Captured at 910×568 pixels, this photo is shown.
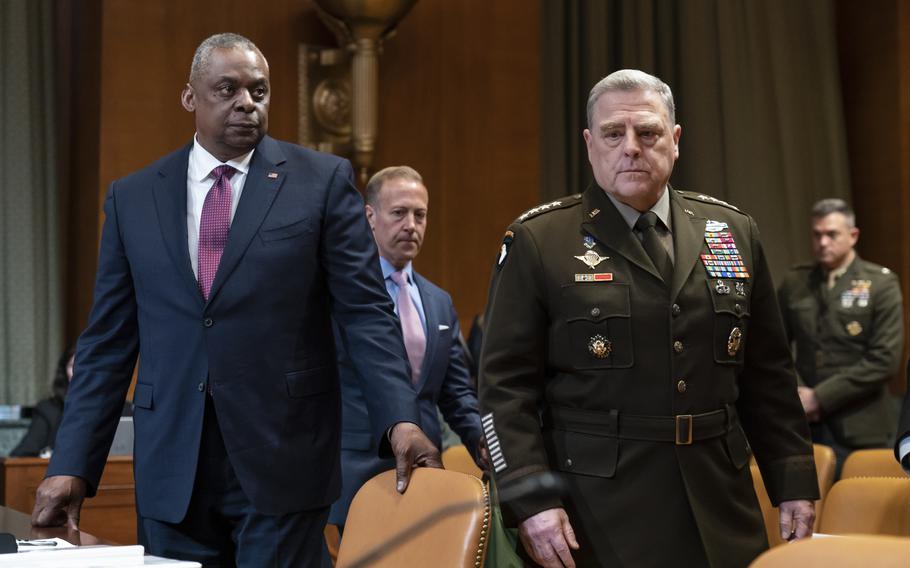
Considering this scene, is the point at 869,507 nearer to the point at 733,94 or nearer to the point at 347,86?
the point at 347,86

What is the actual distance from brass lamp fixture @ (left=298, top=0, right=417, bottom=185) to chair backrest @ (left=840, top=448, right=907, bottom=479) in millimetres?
3946

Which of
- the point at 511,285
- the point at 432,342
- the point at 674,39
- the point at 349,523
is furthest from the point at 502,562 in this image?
the point at 674,39

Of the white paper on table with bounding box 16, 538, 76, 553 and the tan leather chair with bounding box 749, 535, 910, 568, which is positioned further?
the white paper on table with bounding box 16, 538, 76, 553

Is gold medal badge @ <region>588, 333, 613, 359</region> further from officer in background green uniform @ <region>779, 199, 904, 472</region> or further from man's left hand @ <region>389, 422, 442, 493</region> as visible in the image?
officer in background green uniform @ <region>779, 199, 904, 472</region>

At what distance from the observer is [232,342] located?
115 inches

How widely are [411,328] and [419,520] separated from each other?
6.78 feet

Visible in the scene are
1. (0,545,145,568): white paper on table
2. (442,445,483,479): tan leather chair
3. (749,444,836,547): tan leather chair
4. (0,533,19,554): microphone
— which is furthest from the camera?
(442,445,483,479): tan leather chair

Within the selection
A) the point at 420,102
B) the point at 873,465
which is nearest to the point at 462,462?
the point at 873,465

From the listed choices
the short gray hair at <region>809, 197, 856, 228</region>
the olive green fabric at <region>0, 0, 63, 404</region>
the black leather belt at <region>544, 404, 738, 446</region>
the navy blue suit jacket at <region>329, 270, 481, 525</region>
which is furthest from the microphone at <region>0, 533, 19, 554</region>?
the short gray hair at <region>809, 197, 856, 228</region>

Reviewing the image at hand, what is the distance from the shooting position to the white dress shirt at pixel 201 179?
10.0 feet

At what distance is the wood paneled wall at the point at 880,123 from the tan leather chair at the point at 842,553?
23.5ft

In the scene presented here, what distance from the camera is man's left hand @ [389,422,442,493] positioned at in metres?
2.66

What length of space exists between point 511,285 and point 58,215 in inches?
186

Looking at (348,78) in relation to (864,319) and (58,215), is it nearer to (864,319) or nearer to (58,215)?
(58,215)
